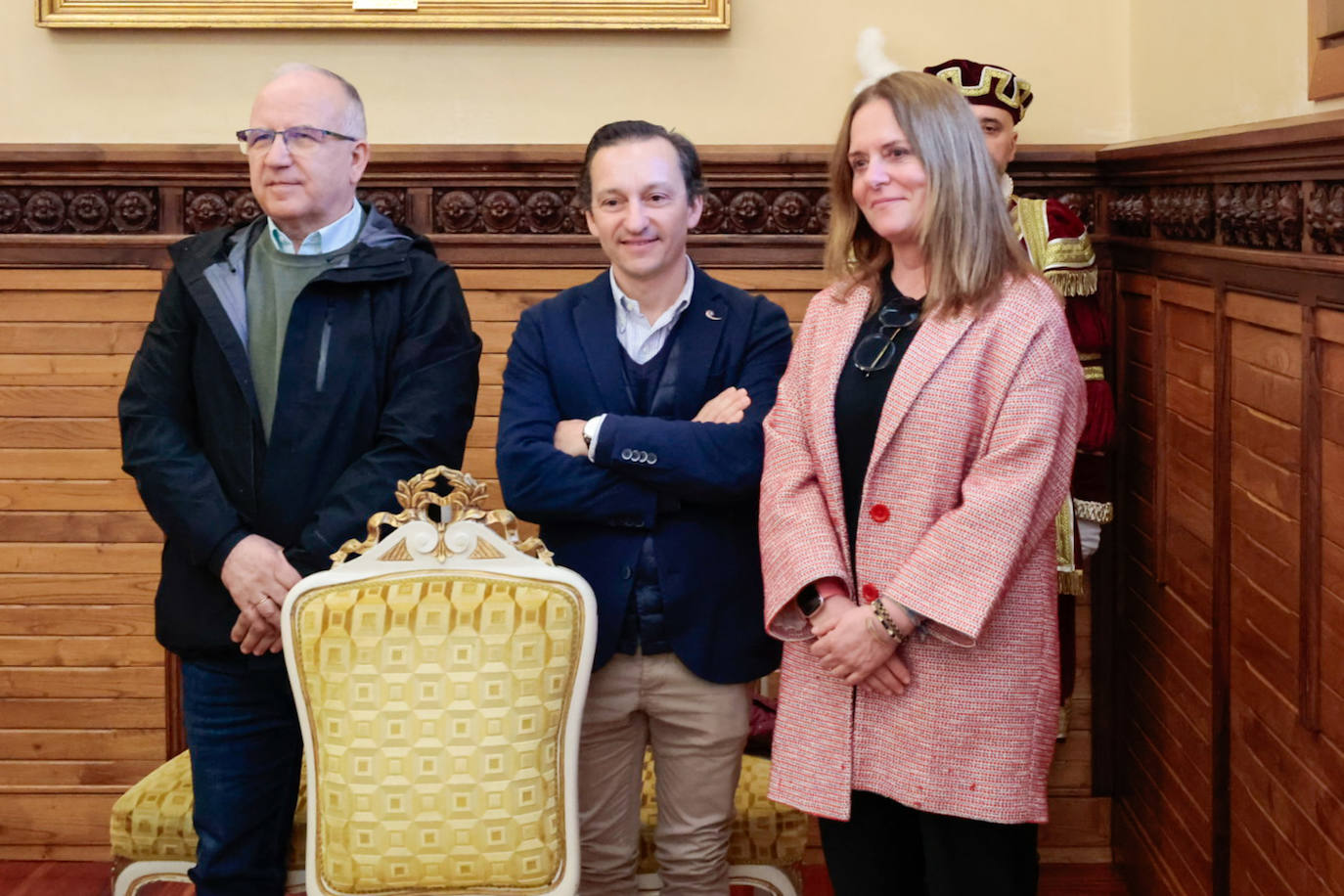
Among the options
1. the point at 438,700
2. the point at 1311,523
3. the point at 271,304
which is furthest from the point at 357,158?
the point at 1311,523

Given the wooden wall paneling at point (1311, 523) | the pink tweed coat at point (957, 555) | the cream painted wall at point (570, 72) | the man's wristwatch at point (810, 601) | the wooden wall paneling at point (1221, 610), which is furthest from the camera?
the cream painted wall at point (570, 72)

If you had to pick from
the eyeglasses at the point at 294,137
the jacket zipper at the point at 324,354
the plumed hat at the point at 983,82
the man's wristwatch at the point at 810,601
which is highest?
the plumed hat at the point at 983,82

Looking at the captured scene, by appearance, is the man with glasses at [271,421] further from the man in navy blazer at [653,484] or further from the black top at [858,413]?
the black top at [858,413]

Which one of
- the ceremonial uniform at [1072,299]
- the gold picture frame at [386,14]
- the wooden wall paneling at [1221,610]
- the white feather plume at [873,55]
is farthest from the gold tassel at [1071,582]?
the gold picture frame at [386,14]

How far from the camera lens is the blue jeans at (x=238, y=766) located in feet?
7.31

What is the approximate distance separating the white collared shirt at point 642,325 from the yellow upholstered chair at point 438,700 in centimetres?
33

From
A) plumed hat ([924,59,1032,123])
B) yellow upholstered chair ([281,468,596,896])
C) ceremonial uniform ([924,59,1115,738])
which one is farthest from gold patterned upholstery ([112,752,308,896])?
plumed hat ([924,59,1032,123])

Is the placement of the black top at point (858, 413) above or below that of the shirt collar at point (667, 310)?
below

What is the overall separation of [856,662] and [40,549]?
7.25ft

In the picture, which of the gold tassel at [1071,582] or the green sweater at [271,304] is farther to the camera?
the gold tassel at [1071,582]

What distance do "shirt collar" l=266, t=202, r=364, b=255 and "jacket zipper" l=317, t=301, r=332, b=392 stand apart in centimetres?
11

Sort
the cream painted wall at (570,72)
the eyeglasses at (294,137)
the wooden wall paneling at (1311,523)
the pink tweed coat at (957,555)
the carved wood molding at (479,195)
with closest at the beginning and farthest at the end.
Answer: the pink tweed coat at (957,555) < the wooden wall paneling at (1311,523) < the eyeglasses at (294,137) < the carved wood molding at (479,195) < the cream painted wall at (570,72)

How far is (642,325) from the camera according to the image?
7.30ft

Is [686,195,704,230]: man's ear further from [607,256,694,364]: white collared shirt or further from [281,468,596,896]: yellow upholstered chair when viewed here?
[281,468,596,896]: yellow upholstered chair
